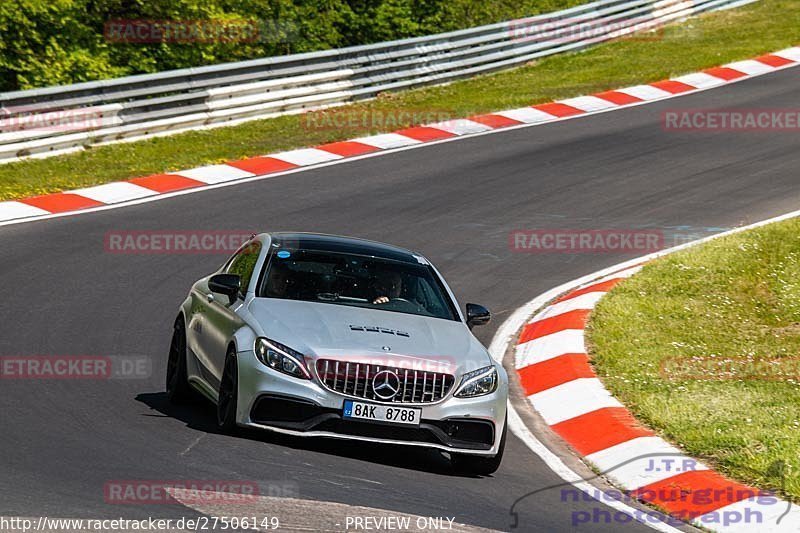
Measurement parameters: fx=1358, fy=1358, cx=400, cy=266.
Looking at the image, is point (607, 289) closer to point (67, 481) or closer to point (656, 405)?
point (656, 405)

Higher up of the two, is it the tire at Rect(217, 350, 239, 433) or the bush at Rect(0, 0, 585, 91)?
the tire at Rect(217, 350, 239, 433)

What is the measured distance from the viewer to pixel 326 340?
29.3ft

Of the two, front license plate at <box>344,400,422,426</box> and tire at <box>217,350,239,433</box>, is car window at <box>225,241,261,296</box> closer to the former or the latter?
tire at <box>217,350,239,433</box>

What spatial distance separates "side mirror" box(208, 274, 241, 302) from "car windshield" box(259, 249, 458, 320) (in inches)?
7.7

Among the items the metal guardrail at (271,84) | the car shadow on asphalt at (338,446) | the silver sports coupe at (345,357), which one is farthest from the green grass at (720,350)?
the metal guardrail at (271,84)

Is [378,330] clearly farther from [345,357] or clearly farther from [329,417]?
[329,417]

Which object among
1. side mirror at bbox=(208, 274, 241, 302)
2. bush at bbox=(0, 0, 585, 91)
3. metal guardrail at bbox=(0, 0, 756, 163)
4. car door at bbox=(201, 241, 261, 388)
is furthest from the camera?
bush at bbox=(0, 0, 585, 91)

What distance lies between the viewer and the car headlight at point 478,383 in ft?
29.7

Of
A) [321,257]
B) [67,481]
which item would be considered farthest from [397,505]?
[321,257]

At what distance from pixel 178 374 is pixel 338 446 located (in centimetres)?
161

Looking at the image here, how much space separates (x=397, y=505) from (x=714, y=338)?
→ 18.6 feet

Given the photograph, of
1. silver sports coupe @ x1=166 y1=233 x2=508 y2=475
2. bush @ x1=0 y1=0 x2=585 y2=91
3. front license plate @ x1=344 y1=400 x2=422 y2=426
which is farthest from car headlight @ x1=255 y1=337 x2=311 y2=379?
bush @ x1=0 y1=0 x2=585 y2=91

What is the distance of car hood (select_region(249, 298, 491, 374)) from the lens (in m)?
8.88

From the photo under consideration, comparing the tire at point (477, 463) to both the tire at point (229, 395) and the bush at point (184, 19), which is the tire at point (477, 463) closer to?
the tire at point (229, 395)
